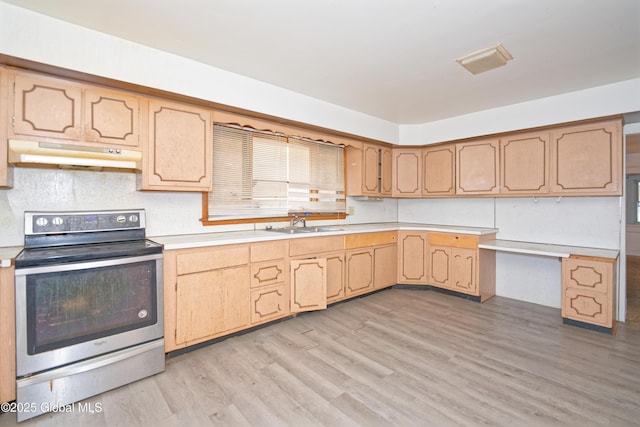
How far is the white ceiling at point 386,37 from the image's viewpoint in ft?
→ 6.05

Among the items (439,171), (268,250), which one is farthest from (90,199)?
(439,171)

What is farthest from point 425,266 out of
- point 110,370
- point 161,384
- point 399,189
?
point 110,370

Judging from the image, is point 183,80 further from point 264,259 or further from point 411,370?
point 411,370

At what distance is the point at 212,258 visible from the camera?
98.8 inches

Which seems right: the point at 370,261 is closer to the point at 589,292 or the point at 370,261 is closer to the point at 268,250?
the point at 268,250

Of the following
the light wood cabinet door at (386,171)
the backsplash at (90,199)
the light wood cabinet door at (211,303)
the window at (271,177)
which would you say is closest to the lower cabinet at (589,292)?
the light wood cabinet door at (386,171)

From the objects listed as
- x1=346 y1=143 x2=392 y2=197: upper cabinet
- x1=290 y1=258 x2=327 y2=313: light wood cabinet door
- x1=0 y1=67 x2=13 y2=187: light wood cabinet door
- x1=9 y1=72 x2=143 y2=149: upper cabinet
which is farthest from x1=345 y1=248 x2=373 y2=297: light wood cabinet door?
x1=0 y1=67 x2=13 y2=187: light wood cabinet door

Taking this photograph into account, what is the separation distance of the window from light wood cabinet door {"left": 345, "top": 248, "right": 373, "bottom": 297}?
2.33ft

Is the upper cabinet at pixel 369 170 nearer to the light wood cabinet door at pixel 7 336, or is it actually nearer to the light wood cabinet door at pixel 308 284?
the light wood cabinet door at pixel 308 284

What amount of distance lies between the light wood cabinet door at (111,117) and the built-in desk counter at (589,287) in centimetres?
404

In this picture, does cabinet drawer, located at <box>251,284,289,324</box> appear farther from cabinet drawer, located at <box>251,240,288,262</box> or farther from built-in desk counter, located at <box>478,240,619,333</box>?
built-in desk counter, located at <box>478,240,619,333</box>

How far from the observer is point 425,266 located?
4.19 metres

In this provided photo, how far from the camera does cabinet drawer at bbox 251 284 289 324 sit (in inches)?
110

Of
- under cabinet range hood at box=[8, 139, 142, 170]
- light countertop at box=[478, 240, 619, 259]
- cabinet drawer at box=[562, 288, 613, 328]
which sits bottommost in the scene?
cabinet drawer at box=[562, 288, 613, 328]
